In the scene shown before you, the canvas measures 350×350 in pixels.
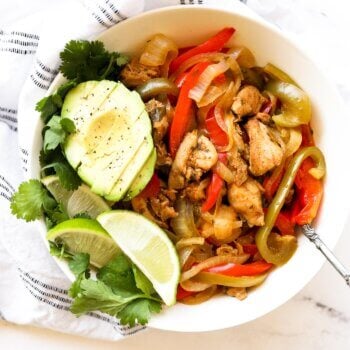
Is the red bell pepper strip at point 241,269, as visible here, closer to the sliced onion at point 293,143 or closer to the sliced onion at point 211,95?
the sliced onion at point 293,143

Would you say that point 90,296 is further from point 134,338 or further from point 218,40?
point 218,40

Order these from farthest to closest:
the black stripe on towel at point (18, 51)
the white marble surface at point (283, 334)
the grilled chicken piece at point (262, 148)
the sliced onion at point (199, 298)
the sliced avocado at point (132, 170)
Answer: the white marble surface at point (283, 334), the black stripe on towel at point (18, 51), the sliced onion at point (199, 298), the grilled chicken piece at point (262, 148), the sliced avocado at point (132, 170)

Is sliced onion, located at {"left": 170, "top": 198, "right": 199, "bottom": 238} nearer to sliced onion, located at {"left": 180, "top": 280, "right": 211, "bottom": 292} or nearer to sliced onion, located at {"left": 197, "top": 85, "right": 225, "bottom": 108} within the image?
sliced onion, located at {"left": 180, "top": 280, "right": 211, "bottom": 292}

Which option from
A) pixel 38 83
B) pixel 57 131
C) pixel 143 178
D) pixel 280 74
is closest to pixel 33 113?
pixel 38 83

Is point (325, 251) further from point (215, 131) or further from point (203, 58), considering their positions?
point (203, 58)

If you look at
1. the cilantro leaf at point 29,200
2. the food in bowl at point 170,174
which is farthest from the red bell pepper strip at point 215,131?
the cilantro leaf at point 29,200

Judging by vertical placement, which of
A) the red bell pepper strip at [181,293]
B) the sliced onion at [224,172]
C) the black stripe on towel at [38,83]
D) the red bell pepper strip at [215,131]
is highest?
the red bell pepper strip at [215,131]
